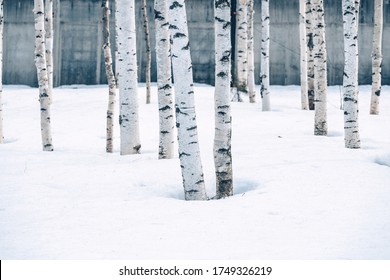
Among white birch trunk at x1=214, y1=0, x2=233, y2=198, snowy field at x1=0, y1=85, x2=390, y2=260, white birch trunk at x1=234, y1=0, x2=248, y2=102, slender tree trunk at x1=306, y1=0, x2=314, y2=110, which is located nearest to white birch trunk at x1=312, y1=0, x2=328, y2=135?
snowy field at x1=0, y1=85, x2=390, y2=260

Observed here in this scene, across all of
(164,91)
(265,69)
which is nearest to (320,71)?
(164,91)

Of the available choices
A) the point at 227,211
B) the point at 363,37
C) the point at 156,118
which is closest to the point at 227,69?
the point at 227,211

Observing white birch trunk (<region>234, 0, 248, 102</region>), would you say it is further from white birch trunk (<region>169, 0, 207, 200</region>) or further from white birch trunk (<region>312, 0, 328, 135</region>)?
white birch trunk (<region>169, 0, 207, 200</region>)

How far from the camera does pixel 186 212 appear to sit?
560 centimetres

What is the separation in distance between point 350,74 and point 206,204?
4666 millimetres

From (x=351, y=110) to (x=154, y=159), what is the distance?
3675 mm

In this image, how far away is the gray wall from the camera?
71.8 feet

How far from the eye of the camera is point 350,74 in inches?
366

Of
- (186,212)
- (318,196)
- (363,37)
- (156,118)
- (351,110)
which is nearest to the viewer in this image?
(186,212)

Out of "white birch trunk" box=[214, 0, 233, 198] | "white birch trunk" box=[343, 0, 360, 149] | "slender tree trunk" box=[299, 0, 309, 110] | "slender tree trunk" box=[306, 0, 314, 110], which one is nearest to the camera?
"white birch trunk" box=[214, 0, 233, 198]

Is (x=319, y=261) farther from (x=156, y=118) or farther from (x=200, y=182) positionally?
(x=156, y=118)

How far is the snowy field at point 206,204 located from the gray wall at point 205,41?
11.1 meters

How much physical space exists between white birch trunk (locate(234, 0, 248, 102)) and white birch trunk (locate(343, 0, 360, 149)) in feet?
21.8

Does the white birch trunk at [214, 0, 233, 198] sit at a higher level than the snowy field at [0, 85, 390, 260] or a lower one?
higher
